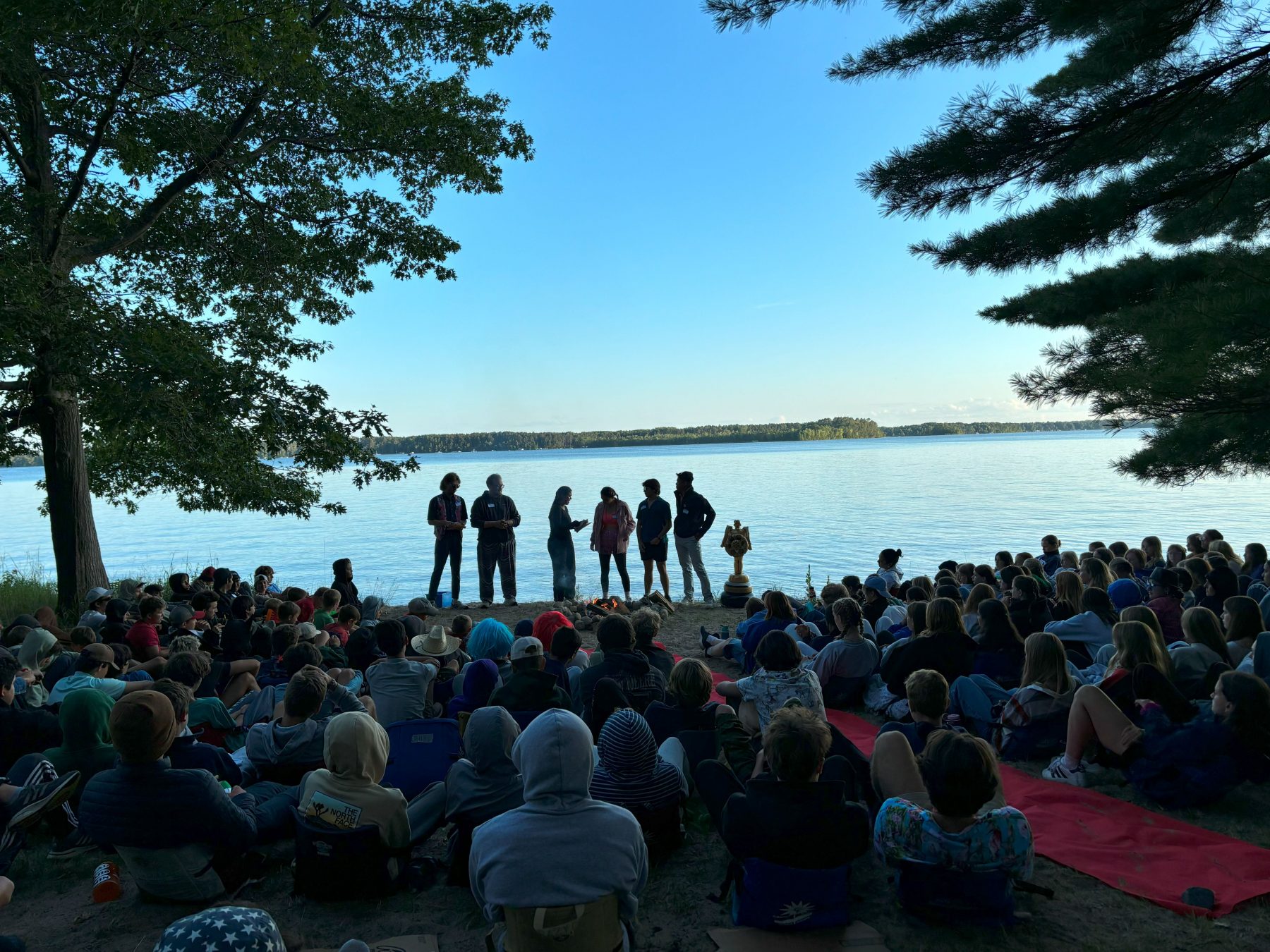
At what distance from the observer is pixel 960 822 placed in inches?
125

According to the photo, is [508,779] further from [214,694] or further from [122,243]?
[122,243]

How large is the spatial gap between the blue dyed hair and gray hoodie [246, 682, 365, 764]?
182 centimetres

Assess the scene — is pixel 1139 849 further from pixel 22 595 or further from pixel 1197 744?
pixel 22 595

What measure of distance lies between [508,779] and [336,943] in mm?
917

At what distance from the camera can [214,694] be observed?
219 inches

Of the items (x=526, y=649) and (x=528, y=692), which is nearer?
(x=528, y=692)

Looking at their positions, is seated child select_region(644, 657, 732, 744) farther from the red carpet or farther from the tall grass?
the tall grass

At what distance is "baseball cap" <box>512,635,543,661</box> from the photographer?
4750 mm

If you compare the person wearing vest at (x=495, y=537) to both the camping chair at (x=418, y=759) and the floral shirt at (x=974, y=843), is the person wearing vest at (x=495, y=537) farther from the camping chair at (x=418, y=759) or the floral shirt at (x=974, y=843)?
the floral shirt at (x=974, y=843)

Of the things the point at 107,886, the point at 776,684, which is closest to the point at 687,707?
the point at 776,684

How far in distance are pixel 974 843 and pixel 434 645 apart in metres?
4.47

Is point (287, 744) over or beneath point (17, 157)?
beneath

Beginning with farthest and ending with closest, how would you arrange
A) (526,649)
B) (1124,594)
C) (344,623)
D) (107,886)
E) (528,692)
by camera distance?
(344,623) → (1124,594) → (526,649) → (528,692) → (107,886)

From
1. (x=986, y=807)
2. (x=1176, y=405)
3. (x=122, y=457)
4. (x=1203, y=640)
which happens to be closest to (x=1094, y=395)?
(x=1176, y=405)
